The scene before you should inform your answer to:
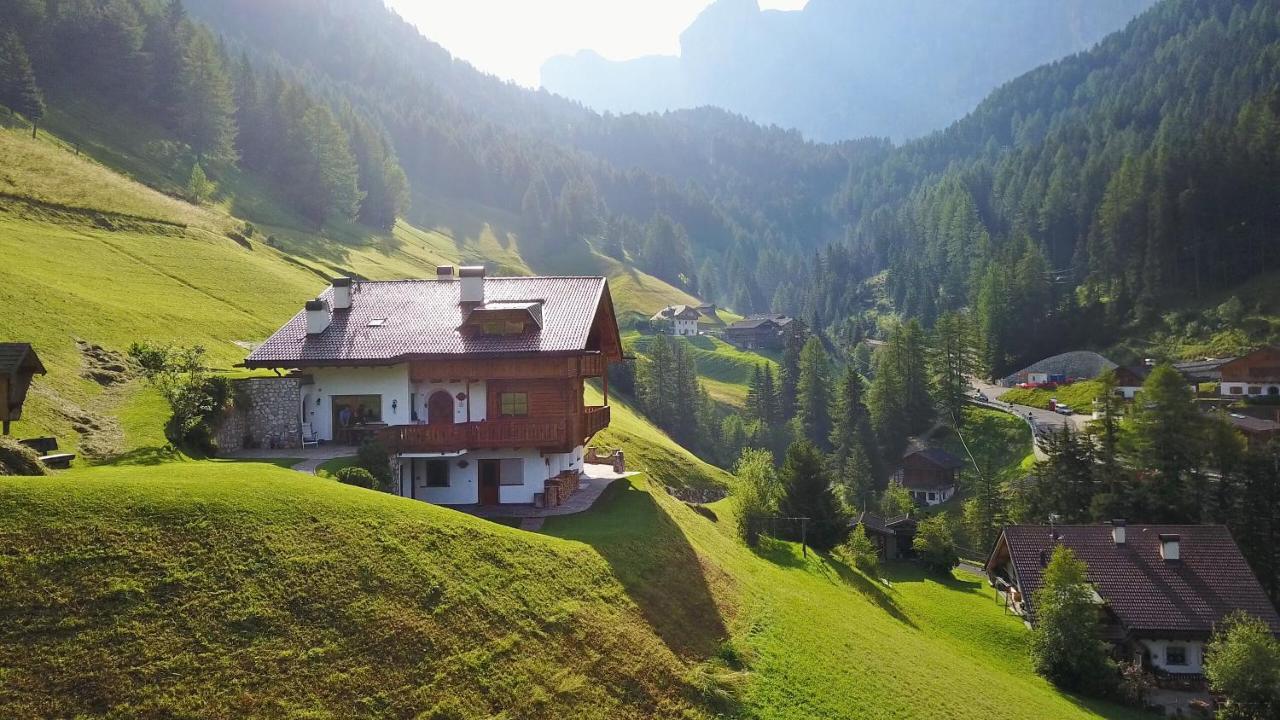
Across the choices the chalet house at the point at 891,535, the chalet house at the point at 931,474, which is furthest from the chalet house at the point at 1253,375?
the chalet house at the point at 891,535

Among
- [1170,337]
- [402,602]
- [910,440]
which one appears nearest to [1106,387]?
[910,440]

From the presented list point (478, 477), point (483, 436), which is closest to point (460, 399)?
point (483, 436)

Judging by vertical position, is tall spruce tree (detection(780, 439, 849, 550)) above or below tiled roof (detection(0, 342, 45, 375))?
below

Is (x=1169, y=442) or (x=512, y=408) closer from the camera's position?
(x=512, y=408)

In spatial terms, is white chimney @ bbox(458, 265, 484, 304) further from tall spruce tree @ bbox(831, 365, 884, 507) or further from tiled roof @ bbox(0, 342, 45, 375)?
tall spruce tree @ bbox(831, 365, 884, 507)

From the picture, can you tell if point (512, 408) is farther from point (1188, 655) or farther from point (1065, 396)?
point (1065, 396)

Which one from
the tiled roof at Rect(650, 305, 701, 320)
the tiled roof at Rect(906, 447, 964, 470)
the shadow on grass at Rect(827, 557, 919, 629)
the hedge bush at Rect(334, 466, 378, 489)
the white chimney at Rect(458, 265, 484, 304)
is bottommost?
the shadow on grass at Rect(827, 557, 919, 629)

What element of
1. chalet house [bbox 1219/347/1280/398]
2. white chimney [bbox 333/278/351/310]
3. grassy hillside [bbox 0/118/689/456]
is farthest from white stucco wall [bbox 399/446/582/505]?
chalet house [bbox 1219/347/1280/398]
